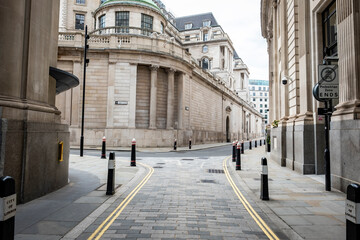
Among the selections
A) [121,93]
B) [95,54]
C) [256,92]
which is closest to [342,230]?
[121,93]

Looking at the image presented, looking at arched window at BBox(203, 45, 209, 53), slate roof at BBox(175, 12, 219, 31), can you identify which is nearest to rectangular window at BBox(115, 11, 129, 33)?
arched window at BBox(203, 45, 209, 53)

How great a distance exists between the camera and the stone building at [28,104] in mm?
5254

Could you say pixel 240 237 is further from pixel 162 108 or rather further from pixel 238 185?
pixel 162 108

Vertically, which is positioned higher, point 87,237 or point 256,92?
point 256,92

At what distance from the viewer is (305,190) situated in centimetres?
730

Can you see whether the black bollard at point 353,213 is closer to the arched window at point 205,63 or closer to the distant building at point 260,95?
the arched window at point 205,63

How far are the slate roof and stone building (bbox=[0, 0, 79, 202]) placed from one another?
62.4 m

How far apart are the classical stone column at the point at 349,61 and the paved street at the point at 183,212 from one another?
236cm

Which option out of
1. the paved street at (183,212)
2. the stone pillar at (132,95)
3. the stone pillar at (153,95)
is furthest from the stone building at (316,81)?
the stone pillar at (132,95)

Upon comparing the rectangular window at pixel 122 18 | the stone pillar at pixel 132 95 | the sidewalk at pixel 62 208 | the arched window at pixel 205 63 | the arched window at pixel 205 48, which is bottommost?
the sidewalk at pixel 62 208

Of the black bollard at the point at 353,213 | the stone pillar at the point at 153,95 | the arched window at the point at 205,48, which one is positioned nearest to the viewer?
the black bollard at the point at 353,213

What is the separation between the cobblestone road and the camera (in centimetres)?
413

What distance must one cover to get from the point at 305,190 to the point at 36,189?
7.12 m

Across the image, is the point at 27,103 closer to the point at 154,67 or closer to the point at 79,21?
the point at 154,67
